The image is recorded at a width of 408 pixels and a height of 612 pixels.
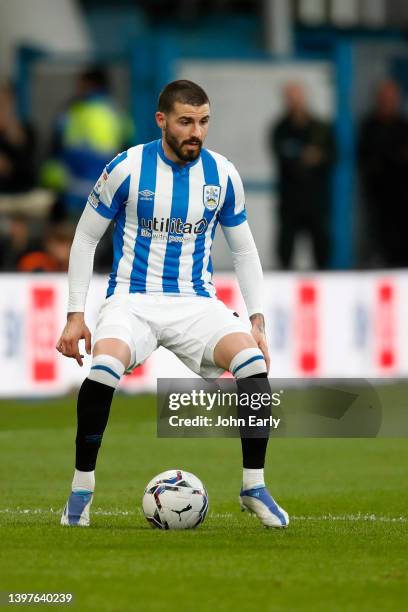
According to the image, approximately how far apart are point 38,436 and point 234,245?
4.38 m

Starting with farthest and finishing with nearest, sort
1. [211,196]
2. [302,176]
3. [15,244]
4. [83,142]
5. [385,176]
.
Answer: [385,176]
[302,176]
[83,142]
[15,244]
[211,196]

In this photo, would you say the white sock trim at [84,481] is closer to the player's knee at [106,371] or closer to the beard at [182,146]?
the player's knee at [106,371]

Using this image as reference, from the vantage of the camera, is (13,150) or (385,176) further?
(385,176)

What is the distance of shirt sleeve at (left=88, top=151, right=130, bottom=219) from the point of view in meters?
7.89

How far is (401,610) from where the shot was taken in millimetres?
5977

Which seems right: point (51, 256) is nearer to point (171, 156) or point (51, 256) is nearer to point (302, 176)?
point (302, 176)

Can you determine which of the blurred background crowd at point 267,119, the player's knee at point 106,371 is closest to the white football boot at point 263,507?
the player's knee at point 106,371

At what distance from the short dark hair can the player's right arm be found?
1.07 ft

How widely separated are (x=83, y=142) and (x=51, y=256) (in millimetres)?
2188

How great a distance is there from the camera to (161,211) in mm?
7953

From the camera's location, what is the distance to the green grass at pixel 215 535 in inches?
246

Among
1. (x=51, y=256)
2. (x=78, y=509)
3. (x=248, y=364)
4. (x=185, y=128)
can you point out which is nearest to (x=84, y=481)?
(x=78, y=509)

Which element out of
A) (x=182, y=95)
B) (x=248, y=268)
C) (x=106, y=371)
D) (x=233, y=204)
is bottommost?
(x=106, y=371)

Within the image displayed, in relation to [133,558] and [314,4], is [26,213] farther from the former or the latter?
[133,558]
